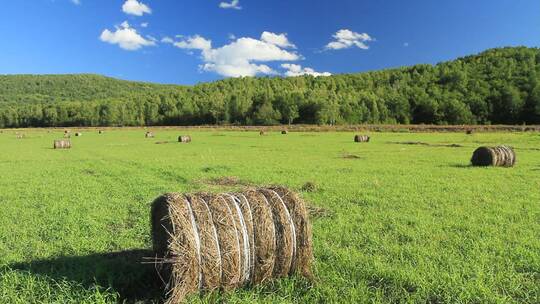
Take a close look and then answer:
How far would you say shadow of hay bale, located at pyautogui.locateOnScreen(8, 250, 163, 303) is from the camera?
6328 millimetres

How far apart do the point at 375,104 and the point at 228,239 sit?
486 ft

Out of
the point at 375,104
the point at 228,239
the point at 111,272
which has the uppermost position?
the point at 375,104

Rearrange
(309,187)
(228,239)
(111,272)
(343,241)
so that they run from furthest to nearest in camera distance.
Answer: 1. (309,187)
2. (343,241)
3. (111,272)
4. (228,239)

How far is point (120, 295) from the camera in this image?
245 inches

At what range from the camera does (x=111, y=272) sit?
6.99 m

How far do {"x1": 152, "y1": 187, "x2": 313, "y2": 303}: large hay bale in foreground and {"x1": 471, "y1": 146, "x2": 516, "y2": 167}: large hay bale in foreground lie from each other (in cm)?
1920

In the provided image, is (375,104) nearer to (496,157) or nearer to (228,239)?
(496,157)

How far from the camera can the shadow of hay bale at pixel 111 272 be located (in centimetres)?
633

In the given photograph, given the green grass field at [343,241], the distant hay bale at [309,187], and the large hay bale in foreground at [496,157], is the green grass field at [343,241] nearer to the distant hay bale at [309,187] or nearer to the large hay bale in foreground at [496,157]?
the distant hay bale at [309,187]

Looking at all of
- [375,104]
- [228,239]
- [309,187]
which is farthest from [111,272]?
[375,104]

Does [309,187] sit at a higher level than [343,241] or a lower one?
higher

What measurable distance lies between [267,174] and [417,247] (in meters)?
11.8

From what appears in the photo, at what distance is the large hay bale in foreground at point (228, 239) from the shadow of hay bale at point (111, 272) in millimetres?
521

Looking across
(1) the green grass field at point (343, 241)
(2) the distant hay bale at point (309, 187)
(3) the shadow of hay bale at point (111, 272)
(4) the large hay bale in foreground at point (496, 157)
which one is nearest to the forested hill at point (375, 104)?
(4) the large hay bale in foreground at point (496, 157)
